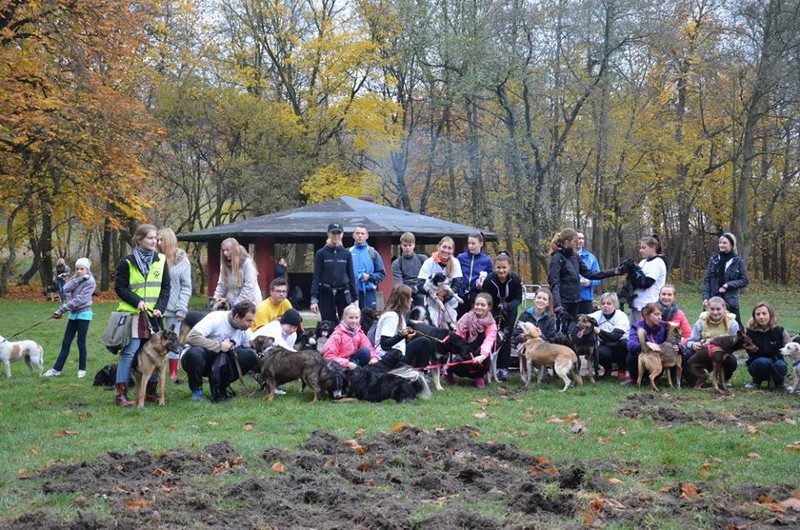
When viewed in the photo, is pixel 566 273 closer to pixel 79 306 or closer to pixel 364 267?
pixel 364 267

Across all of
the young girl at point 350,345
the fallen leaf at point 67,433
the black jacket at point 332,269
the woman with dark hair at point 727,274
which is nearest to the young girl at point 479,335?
the young girl at point 350,345

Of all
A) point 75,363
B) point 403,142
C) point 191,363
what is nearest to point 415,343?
point 191,363


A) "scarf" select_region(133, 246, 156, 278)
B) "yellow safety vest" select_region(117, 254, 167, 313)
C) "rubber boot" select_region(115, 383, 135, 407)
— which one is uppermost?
"scarf" select_region(133, 246, 156, 278)

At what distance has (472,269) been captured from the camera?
9.81 metres

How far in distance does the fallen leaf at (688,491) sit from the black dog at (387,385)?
12.0 feet

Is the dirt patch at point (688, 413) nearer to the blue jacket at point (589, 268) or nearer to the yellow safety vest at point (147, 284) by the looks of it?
the blue jacket at point (589, 268)

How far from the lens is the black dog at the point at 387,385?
26.2 feet

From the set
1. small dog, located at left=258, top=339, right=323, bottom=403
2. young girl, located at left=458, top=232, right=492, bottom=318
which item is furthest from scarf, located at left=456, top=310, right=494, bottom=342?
small dog, located at left=258, top=339, right=323, bottom=403

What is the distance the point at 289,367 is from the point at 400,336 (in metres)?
1.29

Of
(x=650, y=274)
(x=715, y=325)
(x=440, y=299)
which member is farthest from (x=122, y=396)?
(x=715, y=325)

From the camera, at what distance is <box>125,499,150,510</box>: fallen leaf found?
4312 mm

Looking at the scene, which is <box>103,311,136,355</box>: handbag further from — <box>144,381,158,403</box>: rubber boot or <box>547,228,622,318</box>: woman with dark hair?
<box>547,228,622,318</box>: woman with dark hair

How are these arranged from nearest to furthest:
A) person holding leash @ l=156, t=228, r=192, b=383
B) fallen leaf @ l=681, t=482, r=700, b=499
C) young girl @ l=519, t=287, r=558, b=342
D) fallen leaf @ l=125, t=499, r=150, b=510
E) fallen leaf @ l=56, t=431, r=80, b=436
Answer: fallen leaf @ l=125, t=499, r=150, b=510 → fallen leaf @ l=681, t=482, r=700, b=499 → fallen leaf @ l=56, t=431, r=80, b=436 → person holding leash @ l=156, t=228, r=192, b=383 → young girl @ l=519, t=287, r=558, b=342

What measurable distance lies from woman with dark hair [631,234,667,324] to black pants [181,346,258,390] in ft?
15.7
